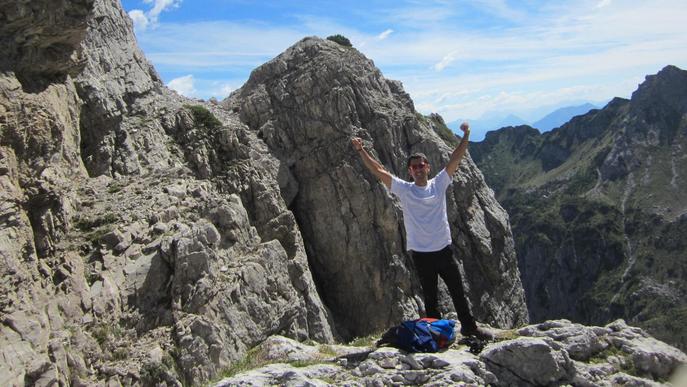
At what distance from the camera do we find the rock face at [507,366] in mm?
11273

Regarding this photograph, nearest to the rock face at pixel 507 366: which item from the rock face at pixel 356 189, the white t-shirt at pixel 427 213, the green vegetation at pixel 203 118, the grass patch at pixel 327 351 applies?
the grass patch at pixel 327 351

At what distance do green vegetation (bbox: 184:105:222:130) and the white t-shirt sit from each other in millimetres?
25682

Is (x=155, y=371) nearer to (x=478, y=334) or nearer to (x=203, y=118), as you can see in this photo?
(x=478, y=334)

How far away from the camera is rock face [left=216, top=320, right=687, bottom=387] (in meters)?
11.3

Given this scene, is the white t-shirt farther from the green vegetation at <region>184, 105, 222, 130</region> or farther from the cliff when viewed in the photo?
the green vegetation at <region>184, 105, 222, 130</region>

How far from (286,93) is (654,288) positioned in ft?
540

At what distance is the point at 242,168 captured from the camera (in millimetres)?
35281

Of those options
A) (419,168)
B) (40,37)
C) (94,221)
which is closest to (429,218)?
(419,168)

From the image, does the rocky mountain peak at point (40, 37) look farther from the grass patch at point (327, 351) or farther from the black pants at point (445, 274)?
the black pants at point (445, 274)

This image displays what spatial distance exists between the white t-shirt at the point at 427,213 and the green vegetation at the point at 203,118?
84.3 feet

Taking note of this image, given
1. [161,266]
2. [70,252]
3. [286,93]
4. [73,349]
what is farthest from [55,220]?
[286,93]

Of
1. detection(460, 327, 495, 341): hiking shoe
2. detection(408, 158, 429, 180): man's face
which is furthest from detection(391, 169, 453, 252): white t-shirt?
detection(460, 327, 495, 341): hiking shoe

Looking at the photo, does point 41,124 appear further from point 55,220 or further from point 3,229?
point 3,229

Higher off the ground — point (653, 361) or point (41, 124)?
point (41, 124)
